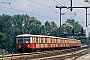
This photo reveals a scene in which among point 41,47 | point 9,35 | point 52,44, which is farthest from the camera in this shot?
point 9,35

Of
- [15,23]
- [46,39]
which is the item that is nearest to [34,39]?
[46,39]

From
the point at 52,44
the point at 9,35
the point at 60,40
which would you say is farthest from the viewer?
the point at 9,35

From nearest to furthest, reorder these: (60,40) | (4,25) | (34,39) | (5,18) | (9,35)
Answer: (34,39), (60,40), (9,35), (4,25), (5,18)

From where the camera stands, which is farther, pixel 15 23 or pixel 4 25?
pixel 15 23

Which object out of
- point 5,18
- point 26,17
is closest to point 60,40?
point 5,18

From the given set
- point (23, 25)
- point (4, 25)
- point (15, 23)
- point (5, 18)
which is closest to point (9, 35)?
point (4, 25)

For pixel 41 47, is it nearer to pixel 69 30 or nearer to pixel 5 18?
pixel 5 18

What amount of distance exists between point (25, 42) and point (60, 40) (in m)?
19.0

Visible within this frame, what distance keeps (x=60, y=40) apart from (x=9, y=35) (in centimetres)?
A: 5668

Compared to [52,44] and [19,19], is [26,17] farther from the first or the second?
[52,44]

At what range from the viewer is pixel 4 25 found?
127m

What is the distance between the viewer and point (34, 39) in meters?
46.3

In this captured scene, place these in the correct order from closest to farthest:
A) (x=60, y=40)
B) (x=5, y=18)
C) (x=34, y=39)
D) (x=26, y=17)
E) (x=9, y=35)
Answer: (x=34, y=39) < (x=60, y=40) < (x=9, y=35) < (x=5, y=18) < (x=26, y=17)

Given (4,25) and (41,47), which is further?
(4,25)
